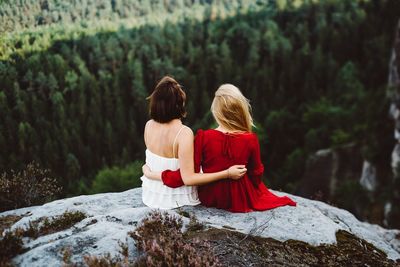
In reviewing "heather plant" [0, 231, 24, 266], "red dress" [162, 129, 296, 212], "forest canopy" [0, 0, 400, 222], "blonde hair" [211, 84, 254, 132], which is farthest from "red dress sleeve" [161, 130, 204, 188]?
"forest canopy" [0, 0, 400, 222]

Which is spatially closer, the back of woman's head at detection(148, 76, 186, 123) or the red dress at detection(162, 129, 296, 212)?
the back of woman's head at detection(148, 76, 186, 123)

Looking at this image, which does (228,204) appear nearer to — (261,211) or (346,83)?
(261,211)

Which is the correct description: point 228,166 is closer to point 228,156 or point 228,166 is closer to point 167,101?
point 228,156

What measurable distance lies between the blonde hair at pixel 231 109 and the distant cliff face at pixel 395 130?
80.9 feet

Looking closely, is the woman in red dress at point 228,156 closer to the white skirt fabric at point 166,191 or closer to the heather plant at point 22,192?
the white skirt fabric at point 166,191

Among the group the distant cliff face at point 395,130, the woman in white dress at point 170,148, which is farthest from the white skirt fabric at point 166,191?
the distant cliff face at point 395,130

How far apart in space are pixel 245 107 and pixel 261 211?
67.3 inches

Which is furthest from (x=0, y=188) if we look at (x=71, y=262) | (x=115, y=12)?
(x=115, y=12)

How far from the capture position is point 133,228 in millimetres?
5723

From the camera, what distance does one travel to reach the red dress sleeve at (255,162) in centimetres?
648

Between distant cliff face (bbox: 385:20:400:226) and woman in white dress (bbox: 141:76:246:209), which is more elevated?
woman in white dress (bbox: 141:76:246:209)

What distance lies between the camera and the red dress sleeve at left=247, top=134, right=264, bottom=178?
648cm

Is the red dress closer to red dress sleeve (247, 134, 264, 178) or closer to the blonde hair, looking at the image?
red dress sleeve (247, 134, 264, 178)

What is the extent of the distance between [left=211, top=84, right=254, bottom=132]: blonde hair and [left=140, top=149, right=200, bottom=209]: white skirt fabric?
0.97 metres
